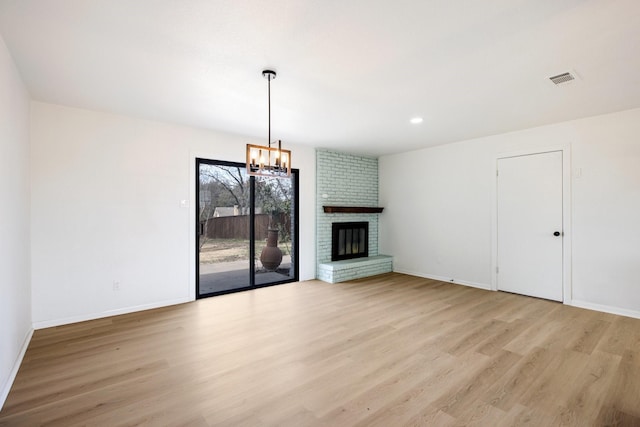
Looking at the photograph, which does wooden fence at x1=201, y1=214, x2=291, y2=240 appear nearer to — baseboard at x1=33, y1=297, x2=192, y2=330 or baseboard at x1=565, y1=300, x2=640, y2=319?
baseboard at x1=33, y1=297, x2=192, y2=330

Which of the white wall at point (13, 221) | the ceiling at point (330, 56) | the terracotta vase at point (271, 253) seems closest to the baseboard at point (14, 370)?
the white wall at point (13, 221)

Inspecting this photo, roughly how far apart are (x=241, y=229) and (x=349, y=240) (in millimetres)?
2373

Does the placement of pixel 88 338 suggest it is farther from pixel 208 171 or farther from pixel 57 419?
pixel 208 171

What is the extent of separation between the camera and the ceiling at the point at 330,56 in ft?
6.14

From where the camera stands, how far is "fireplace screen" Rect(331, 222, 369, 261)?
613 cm

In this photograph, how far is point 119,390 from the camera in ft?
7.32

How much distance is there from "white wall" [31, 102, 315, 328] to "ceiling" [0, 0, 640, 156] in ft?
1.15

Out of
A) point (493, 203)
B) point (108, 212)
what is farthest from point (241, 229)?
point (493, 203)

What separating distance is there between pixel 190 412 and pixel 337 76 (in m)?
2.82

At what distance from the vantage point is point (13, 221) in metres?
2.55

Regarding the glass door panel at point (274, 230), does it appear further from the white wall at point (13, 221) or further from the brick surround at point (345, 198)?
the white wall at point (13, 221)

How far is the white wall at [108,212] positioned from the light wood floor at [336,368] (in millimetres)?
348

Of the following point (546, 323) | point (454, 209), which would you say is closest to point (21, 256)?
point (546, 323)

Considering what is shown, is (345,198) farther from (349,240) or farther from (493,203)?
(493,203)
